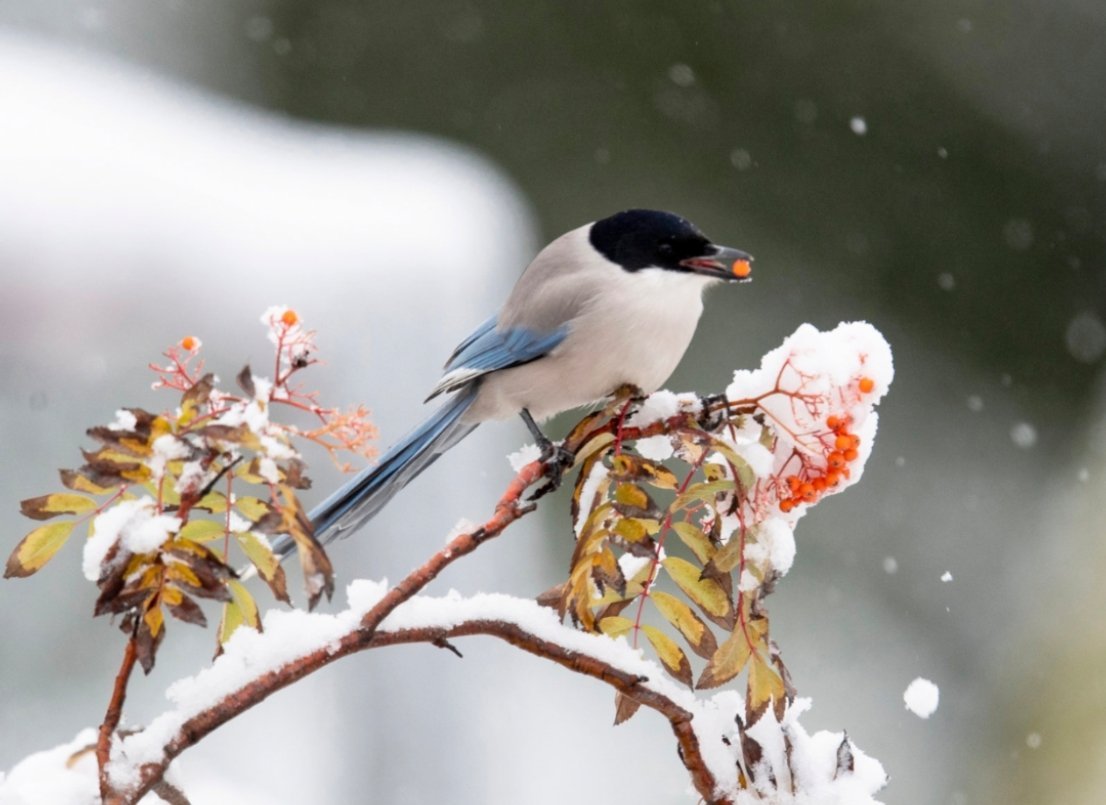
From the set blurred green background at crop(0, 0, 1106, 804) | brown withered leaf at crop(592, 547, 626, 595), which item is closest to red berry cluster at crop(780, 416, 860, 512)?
brown withered leaf at crop(592, 547, 626, 595)

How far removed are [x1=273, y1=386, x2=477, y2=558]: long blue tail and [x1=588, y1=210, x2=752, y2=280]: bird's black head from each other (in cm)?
20

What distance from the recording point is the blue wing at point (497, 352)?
132 cm

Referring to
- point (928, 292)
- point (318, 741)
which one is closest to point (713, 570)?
point (318, 741)

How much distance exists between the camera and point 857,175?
5758 millimetres

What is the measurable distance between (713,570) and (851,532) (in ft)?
13.9

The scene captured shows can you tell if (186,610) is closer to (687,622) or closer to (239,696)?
(239,696)

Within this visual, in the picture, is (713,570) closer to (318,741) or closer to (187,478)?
(187,478)

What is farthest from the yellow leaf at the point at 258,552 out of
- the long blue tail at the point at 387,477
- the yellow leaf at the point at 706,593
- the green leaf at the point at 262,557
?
the yellow leaf at the point at 706,593

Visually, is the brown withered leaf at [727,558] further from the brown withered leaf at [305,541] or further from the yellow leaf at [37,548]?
the yellow leaf at [37,548]

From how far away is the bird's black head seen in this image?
1.26 metres

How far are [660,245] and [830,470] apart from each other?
56 centimetres

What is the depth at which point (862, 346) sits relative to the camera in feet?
2.66

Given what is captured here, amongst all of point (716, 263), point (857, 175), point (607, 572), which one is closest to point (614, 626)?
point (607, 572)

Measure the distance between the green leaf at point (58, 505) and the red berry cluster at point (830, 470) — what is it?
0.38 meters
